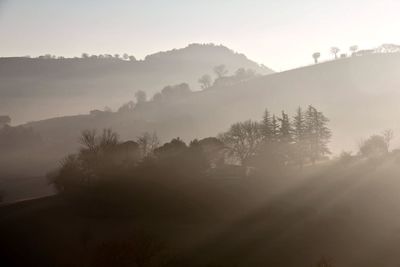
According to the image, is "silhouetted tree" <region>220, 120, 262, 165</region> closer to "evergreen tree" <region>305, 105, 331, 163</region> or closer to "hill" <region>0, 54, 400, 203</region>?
"evergreen tree" <region>305, 105, 331, 163</region>

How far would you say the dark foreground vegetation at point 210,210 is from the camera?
151ft

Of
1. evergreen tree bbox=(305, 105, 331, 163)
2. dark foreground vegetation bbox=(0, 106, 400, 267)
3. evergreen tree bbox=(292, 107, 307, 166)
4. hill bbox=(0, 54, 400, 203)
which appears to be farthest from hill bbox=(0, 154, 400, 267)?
hill bbox=(0, 54, 400, 203)

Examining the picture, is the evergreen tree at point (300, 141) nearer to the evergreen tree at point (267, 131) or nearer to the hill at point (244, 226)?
the evergreen tree at point (267, 131)

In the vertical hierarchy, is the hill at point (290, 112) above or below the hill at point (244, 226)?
above

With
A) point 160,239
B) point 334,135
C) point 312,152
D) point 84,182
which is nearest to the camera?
point 160,239

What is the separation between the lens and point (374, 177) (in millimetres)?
71938

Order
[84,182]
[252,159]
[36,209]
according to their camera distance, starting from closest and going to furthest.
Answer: [36,209] → [84,182] → [252,159]

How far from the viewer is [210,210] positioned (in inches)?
2330

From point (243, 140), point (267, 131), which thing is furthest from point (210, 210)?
point (267, 131)

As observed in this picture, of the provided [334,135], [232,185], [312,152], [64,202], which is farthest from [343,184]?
[334,135]

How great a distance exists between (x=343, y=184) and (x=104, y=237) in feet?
124

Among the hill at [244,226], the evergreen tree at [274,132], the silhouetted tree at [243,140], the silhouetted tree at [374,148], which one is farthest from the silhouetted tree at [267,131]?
the silhouetted tree at [374,148]

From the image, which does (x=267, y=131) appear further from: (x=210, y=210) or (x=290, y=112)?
(x=290, y=112)

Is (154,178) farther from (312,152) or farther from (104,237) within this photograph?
(312,152)
